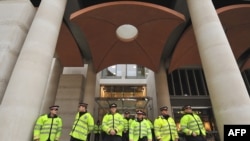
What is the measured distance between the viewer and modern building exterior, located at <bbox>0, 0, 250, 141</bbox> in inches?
301

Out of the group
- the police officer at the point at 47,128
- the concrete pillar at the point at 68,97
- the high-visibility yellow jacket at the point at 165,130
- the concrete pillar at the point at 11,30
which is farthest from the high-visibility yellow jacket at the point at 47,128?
the concrete pillar at the point at 68,97

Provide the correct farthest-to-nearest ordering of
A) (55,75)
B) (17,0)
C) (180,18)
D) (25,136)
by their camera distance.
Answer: (55,75) → (180,18) → (17,0) → (25,136)

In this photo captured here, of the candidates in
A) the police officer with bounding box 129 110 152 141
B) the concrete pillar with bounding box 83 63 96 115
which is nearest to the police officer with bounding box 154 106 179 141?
the police officer with bounding box 129 110 152 141

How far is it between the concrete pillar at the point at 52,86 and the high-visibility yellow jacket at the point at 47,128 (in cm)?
1009

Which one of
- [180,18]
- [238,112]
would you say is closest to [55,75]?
[180,18]

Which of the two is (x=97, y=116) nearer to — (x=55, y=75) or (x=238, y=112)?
(x=55, y=75)

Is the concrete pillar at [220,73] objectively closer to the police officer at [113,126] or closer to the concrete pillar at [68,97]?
the police officer at [113,126]

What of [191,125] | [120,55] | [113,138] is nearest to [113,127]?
[113,138]

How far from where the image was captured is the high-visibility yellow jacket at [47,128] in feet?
22.9

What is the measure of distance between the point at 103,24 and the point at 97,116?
11.1 m

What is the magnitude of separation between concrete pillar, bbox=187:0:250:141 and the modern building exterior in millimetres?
33

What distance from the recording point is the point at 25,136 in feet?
22.8

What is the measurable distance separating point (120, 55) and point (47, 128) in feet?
40.8

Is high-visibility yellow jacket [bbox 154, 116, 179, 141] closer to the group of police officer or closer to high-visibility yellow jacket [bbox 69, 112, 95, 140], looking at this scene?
the group of police officer
